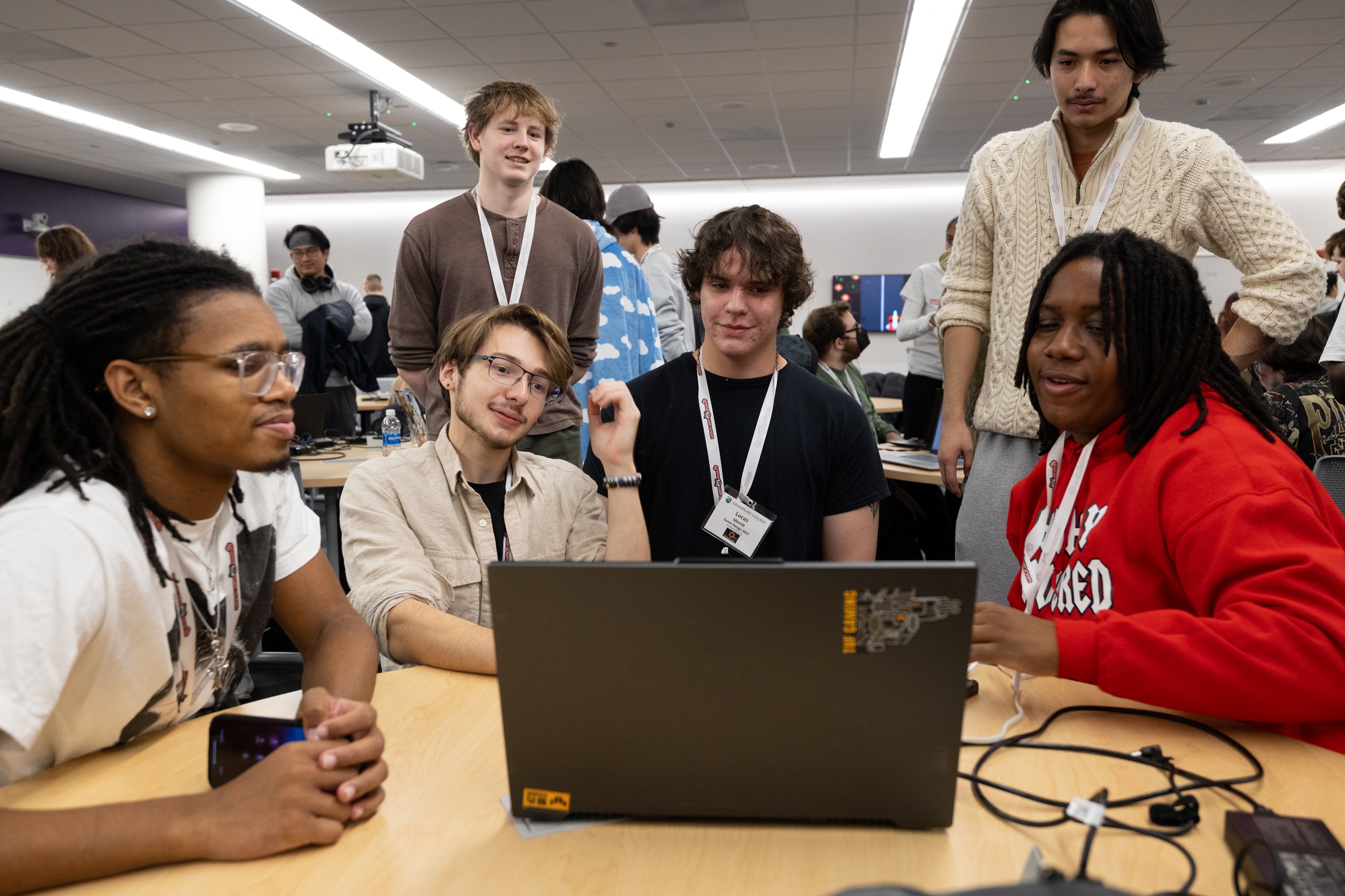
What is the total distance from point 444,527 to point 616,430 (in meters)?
0.37

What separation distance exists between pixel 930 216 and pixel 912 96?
4274 millimetres

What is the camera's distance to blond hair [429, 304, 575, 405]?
1.84 m

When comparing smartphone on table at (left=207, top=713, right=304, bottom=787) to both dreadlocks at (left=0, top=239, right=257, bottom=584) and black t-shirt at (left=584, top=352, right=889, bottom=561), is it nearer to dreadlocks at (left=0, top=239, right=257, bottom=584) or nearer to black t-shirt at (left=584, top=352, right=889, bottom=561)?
dreadlocks at (left=0, top=239, right=257, bottom=584)

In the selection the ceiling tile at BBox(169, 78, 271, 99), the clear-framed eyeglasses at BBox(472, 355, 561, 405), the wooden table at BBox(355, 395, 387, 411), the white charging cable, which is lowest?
the wooden table at BBox(355, 395, 387, 411)

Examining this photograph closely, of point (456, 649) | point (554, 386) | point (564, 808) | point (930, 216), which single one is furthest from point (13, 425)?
point (930, 216)

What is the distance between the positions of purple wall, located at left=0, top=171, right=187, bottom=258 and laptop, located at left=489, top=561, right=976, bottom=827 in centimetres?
1040

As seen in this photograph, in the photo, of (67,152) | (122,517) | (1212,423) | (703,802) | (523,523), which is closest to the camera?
(703,802)

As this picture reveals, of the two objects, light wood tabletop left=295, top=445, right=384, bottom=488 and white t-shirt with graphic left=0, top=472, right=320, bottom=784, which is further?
light wood tabletop left=295, top=445, right=384, bottom=488

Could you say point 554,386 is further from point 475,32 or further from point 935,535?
point 475,32

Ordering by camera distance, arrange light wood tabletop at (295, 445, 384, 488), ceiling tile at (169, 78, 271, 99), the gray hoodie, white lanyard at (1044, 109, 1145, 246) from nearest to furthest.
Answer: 1. white lanyard at (1044, 109, 1145, 246)
2. light wood tabletop at (295, 445, 384, 488)
3. the gray hoodie
4. ceiling tile at (169, 78, 271, 99)

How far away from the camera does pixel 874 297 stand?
1178cm

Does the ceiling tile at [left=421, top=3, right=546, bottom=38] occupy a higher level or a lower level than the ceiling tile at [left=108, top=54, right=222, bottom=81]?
higher

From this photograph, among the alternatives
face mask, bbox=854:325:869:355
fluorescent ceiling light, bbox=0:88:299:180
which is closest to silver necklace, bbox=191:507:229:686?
face mask, bbox=854:325:869:355

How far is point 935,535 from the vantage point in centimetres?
369
